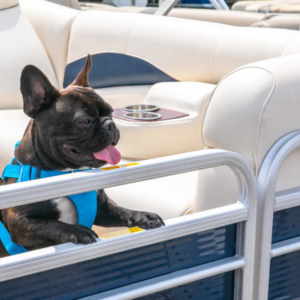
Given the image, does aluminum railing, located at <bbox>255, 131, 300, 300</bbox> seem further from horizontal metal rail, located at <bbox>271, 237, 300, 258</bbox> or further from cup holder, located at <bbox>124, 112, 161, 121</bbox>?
cup holder, located at <bbox>124, 112, 161, 121</bbox>

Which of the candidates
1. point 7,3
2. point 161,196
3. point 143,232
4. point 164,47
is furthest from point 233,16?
point 143,232

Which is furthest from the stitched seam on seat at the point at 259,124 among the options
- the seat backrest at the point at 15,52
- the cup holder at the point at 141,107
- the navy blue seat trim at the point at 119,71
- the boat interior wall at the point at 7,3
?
the boat interior wall at the point at 7,3

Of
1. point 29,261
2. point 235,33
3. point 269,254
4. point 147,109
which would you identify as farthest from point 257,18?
point 29,261

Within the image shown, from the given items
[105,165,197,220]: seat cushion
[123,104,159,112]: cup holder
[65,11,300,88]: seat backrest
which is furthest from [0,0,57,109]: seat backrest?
[105,165,197,220]: seat cushion

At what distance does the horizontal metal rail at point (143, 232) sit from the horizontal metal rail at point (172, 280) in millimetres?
48

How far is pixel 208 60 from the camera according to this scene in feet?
8.13

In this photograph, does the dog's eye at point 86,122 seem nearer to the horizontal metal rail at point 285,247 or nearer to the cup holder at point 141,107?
the horizontal metal rail at point 285,247

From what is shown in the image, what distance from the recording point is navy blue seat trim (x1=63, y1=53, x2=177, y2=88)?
2.79 meters

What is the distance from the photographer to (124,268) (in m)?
1.12

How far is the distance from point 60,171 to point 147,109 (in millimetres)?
1003

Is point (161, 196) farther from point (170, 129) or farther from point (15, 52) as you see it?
point (15, 52)

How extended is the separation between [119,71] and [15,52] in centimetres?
62

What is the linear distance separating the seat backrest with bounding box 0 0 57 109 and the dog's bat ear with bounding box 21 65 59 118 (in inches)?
70.0

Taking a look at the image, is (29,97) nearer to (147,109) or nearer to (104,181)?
(104,181)
